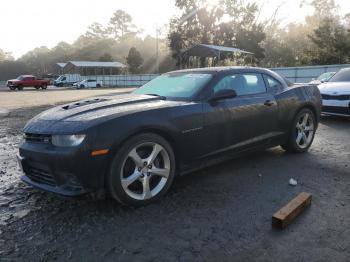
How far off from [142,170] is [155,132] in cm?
44

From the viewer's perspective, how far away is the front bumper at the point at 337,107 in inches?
340

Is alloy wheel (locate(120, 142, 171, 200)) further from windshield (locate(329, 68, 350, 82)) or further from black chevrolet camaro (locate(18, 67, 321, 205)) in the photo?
windshield (locate(329, 68, 350, 82))

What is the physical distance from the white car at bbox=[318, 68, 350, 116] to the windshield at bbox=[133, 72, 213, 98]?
5.63m

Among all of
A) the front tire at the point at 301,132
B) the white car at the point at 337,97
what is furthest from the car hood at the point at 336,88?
the front tire at the point at 301,132

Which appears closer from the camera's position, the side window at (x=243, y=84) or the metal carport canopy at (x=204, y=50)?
the side window at (x=243, y=84)

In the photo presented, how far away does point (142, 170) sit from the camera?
3.57m

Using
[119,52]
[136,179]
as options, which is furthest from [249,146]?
Answer: [119,52]

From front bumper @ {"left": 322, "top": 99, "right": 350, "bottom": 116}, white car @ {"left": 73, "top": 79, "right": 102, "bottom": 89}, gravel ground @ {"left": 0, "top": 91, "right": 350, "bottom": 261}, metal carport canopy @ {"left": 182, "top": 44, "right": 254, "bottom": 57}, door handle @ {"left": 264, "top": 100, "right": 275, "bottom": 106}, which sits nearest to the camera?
gravel ground @ {"left": 0, "top": 91, "right": 350, "bottom": 261}

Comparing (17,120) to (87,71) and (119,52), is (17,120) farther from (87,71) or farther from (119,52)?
(119,52)

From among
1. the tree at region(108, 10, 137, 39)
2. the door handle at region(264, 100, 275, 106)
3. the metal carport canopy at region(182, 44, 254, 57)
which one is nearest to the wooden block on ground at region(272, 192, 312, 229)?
the door handle at region(264, 100, 275, 106)

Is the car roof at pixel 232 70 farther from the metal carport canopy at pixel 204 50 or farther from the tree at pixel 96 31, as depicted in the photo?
the tree at pixel 96 31

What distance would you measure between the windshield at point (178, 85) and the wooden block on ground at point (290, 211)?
1.74 metres

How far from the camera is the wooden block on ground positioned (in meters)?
3.03

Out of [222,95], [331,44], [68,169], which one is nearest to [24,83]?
[331,44]
